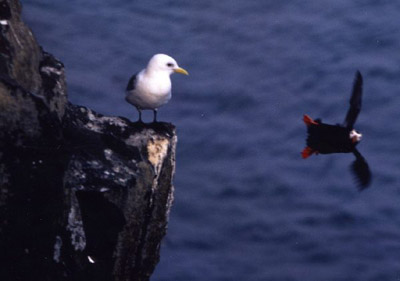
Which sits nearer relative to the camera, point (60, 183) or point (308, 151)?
point (60, 183)

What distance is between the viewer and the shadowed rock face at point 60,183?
5652 millimetres

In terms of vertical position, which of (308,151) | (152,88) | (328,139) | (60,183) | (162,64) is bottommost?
(60,183)

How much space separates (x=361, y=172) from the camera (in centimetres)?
761

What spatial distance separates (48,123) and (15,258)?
46.4 inches

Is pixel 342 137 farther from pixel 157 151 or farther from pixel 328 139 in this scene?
pixel 157 151

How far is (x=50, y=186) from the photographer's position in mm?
5758

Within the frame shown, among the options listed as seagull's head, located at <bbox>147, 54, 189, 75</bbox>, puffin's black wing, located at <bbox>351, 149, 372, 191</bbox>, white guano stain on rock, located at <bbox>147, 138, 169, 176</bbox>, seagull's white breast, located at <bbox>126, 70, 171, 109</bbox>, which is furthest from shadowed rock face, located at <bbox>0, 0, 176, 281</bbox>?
puffin's black wing, located at <bbox>351, 149, 372, 191</bbox>

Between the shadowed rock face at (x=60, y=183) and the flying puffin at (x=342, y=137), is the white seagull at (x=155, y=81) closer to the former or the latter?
the shadowed rock face at (x=60, y=183)

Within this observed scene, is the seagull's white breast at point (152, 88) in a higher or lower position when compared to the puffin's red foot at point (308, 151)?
higher

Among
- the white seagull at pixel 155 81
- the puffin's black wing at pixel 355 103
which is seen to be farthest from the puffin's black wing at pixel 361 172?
the white seagull at pixel 155 81

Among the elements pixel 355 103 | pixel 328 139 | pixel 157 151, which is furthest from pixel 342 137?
pixel 157 151

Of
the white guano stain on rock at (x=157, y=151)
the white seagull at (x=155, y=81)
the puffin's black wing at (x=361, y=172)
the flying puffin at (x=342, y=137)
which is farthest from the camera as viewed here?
the white seagull at (x=155, y=81)

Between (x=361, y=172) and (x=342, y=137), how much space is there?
47 cm

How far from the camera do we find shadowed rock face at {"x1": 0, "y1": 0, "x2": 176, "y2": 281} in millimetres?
5652
